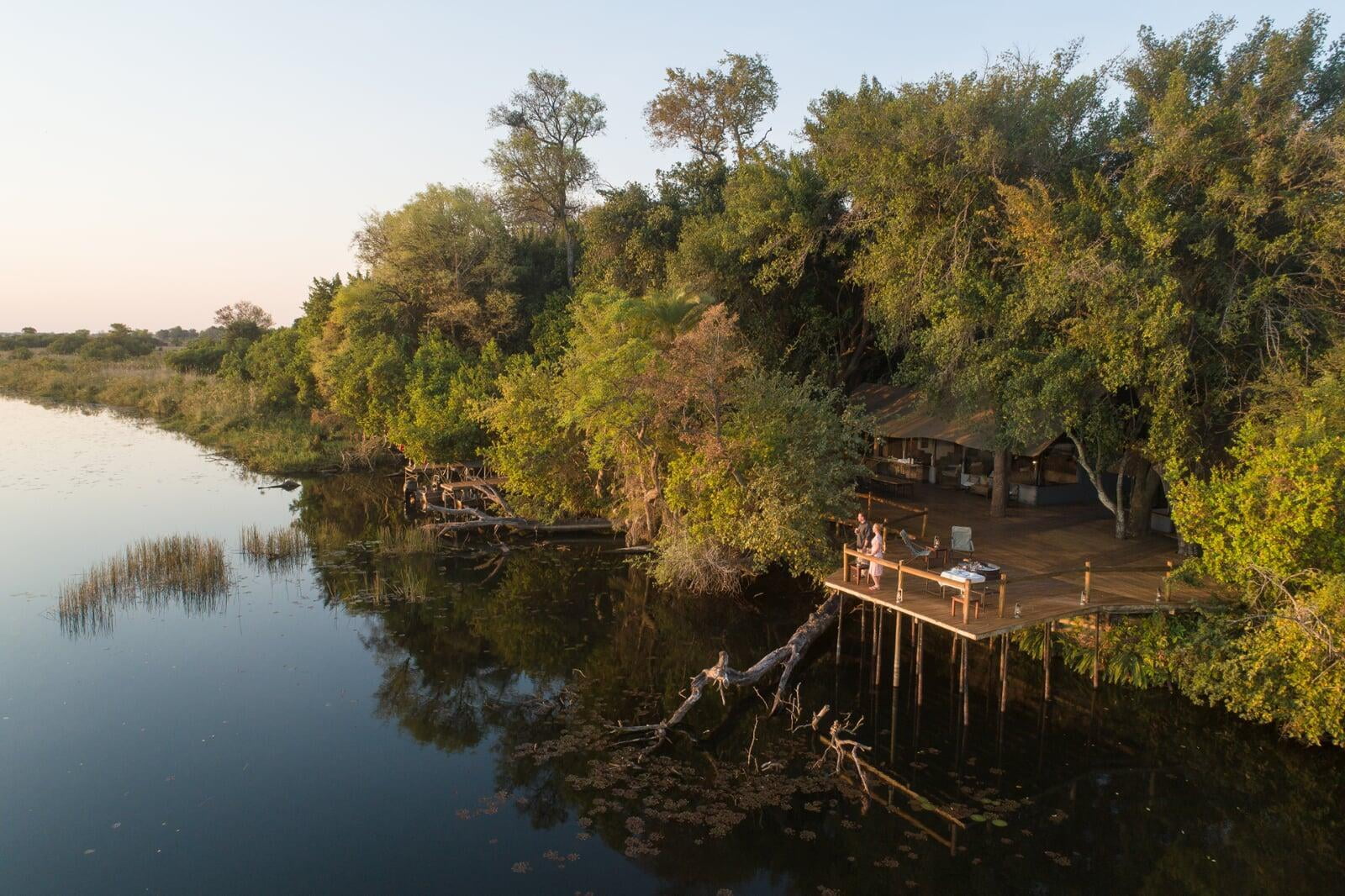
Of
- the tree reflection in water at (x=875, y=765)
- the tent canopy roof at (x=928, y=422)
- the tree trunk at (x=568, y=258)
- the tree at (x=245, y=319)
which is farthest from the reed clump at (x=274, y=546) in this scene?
the tree at (x=245, y=319)

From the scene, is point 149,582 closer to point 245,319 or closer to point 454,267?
point 454,267

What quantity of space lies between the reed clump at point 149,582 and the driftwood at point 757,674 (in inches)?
446

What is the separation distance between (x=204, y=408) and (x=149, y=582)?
3084cm

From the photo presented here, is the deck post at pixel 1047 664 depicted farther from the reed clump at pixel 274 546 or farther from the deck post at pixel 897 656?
the reed clump at pixel 274 546

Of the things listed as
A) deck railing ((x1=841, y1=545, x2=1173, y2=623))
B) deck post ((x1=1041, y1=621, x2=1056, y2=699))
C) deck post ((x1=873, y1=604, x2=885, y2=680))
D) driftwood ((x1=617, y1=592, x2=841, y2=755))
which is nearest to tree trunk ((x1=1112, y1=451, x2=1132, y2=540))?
deck railing ((x1=841, y1=545, x2=1173, y2=623))

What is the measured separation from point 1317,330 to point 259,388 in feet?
155

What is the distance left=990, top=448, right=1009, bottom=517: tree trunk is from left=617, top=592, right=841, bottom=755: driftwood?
247 inches

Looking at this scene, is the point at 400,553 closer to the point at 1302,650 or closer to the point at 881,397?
the point at 881,397

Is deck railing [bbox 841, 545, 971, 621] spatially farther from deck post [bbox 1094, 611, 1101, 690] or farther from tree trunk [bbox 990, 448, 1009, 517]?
tree trunk [bbox 990, 448, 1009, 517]

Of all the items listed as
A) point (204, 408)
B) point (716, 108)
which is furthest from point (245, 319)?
point (716, 108)

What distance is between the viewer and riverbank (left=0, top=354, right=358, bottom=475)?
121 feet

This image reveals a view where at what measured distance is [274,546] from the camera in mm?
22344

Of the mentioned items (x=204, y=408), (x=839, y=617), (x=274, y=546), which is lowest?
(x=839, y=617)

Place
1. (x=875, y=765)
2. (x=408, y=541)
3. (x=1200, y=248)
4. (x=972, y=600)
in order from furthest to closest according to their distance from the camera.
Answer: (x=408, y=541), (x=1200, y=248), (x=972, y=600), (x=875, y=765)
